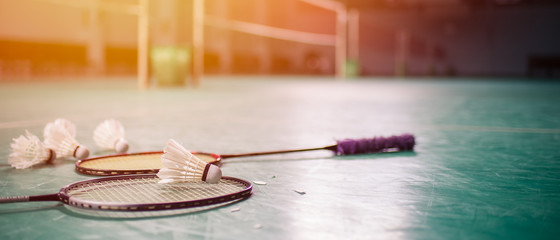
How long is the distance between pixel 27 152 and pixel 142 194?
2.66 ft

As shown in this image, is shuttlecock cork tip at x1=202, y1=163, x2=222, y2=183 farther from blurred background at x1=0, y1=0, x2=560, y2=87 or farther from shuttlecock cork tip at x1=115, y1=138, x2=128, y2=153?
blurred background at x1=0, y1=0, x2=560, y2=87

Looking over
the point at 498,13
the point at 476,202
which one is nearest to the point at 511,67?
the point at 498,13

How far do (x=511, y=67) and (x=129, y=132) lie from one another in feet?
86.6

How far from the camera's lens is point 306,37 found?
1075 inches

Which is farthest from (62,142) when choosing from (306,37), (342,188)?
(306,37)

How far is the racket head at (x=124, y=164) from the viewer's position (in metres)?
1.97

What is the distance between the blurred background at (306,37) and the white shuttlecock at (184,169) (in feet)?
38.1

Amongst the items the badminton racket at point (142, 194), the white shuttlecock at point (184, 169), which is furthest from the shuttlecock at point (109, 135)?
the white shuttlecock at point (184, 169)

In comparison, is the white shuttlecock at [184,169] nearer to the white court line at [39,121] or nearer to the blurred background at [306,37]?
the white court line at [39,121]

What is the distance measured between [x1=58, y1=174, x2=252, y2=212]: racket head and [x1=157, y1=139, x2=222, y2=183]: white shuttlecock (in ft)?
0.12

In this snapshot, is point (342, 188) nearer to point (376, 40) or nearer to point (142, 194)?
point (142, 194)

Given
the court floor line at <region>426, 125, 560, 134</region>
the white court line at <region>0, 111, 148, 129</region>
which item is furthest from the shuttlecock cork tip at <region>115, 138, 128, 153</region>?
the court floor line at <region>426, 125, 560, 134</region>

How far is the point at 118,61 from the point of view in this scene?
55.5ft

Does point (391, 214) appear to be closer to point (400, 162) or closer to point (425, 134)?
point (400, 162)
